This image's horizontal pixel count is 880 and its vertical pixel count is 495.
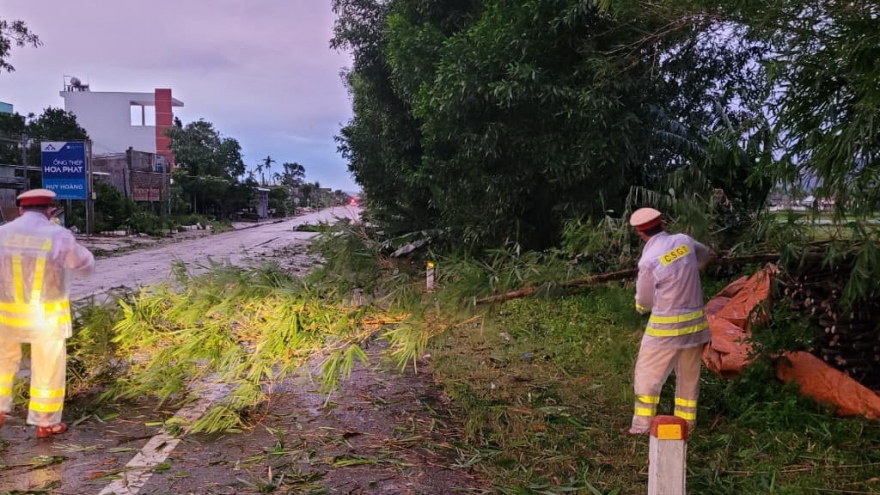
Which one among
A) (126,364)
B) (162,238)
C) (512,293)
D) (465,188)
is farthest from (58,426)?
(162,238)

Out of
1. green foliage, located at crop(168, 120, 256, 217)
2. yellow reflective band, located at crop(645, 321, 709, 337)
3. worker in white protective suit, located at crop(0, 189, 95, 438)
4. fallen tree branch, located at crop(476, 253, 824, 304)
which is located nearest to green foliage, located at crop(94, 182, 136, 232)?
green foliage, located at crop(168, 120, 256, 217)

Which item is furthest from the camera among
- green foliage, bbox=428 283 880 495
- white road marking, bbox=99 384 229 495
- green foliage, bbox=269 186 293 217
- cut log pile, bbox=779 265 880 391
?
green foliage, bbox=269 186 293 217

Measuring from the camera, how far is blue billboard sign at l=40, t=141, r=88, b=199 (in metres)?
20.4

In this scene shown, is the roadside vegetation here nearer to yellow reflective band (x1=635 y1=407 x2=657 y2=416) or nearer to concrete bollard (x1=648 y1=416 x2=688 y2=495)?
yellow reflective band (x1=635 y1=407 x2=657 y2=416)

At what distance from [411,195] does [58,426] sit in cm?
1114

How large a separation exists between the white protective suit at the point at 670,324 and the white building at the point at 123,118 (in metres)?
61.6

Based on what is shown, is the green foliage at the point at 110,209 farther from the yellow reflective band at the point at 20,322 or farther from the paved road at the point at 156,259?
the yellow reflective band at the point at 20,322

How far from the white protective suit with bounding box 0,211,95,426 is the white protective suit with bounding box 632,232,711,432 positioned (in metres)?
4.17

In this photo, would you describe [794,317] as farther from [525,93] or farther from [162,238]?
[162,238]

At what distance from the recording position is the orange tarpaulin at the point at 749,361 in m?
4.77

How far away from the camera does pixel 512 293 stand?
4910 mm

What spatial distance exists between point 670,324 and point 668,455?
1.85 meters

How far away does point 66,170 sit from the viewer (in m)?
20.5

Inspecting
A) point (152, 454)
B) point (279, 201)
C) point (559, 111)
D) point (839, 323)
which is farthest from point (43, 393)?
point (279, 201)
